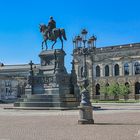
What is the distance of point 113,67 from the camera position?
95.9m

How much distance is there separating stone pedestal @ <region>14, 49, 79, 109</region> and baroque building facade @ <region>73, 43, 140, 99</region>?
153 feet

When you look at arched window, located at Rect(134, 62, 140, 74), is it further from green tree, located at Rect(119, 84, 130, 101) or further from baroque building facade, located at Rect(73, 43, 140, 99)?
green tree, located at Rect(119, 84, 130, 101)

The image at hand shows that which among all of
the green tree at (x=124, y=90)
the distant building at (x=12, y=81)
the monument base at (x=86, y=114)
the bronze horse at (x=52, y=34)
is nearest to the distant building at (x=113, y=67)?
the green tree at (x=124, y=90)

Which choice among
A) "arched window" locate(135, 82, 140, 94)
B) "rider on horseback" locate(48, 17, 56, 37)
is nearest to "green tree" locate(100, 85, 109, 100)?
"arched window" locate(135, 82, 140, 94)

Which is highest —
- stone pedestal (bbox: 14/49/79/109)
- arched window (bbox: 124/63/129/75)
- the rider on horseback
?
the rider on horseback

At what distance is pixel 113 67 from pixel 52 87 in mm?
56150

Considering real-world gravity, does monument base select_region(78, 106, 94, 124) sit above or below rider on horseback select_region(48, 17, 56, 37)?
below

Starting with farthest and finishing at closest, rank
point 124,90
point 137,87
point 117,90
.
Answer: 1. point 137,87
2. point 117,90
3. point 124,90

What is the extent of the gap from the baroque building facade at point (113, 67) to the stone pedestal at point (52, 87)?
1833 inches

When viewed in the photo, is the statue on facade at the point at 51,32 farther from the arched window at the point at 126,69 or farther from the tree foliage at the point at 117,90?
the arched window at the point at 126,69

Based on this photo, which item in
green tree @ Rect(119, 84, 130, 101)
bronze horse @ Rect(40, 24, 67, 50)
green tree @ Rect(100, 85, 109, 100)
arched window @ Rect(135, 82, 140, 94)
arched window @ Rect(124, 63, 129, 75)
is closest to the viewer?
bronze horse @ Rect(40, 24, 67, 50)

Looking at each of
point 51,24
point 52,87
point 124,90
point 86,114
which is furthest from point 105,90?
point 86,114

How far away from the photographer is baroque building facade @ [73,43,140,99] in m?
92.7

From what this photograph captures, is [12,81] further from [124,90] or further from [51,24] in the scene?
[51,24]
